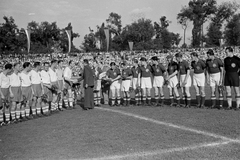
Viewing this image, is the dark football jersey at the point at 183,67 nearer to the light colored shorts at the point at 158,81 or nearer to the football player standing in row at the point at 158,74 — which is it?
the football player standing in row at the point at 158,74

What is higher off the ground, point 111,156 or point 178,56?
point 178,56

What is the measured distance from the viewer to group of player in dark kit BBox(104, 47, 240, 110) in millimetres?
9109

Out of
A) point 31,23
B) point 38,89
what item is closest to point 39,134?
point 38,89

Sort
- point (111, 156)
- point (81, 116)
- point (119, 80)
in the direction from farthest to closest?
point (119, 80) → point (81, 116) → point (111, 156)

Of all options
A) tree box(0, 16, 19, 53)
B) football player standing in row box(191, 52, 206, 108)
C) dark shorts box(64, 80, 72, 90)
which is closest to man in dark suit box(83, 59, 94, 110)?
dark shorts box(64, 80, 72, 90)

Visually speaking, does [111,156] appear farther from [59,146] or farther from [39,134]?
[39,134]

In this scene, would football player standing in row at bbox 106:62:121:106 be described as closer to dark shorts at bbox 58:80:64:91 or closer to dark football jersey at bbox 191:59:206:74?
dark shorts at bbox 58:80:64:91

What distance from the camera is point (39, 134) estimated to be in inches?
289

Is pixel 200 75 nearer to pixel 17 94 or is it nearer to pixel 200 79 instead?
pixel 200 79

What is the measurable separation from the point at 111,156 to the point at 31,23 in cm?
8417

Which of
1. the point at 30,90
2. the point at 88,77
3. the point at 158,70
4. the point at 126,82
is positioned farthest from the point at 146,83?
the point at 30,90

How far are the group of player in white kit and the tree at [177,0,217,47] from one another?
74.3 m

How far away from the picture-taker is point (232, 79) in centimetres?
891

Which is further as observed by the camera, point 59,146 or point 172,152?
point 59,146
